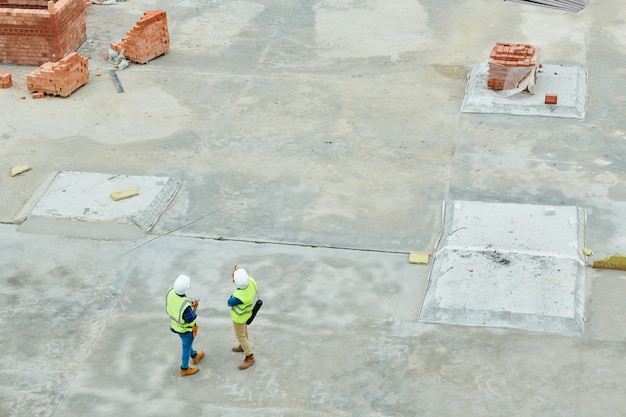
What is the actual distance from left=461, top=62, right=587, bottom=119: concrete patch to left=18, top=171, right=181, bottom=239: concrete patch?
18.1 feet

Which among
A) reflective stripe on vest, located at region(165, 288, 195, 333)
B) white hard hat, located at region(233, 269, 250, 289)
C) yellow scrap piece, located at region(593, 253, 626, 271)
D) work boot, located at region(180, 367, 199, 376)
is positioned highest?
white hard hat, located at region(233, 269, 250, 289)

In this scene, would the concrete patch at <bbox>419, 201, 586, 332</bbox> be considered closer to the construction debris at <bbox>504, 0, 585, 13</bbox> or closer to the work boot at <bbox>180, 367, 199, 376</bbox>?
the work boot at <bbox>180, 367, 199, 376</bbox>

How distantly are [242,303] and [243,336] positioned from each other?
0.47 metres

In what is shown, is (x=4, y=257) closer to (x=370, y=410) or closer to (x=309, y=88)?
(x=370, y=410)

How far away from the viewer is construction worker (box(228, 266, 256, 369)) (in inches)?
410

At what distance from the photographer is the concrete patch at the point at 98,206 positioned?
1351cm

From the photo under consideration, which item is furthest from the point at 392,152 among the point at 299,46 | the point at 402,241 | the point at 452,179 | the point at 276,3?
the point at 276,3

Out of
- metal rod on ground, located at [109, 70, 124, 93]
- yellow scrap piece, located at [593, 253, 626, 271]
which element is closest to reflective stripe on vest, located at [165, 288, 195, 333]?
yellow scrap piece, located at [593, 253, 626, 271]

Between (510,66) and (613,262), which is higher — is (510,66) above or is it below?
above

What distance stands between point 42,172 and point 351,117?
5.14 metres

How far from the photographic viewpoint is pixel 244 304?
10.5 metres

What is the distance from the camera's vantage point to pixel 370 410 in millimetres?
10320

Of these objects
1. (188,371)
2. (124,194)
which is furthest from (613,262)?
(124,194)

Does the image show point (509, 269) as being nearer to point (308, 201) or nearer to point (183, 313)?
point (308, 201)
